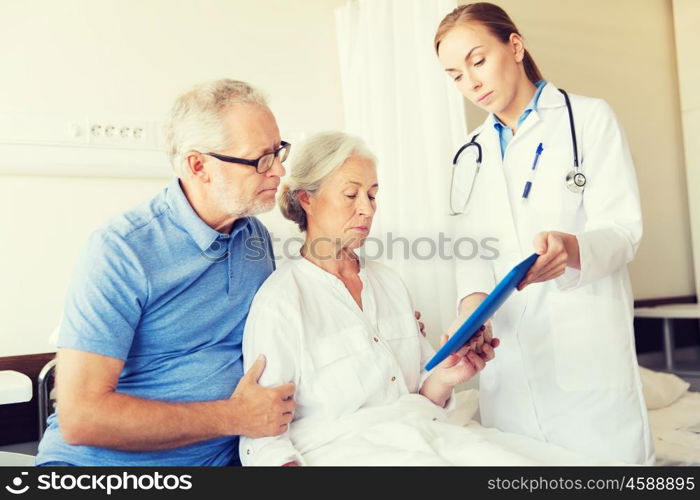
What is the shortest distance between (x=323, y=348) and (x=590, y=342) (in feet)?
2.02

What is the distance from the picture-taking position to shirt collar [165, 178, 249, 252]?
1.35m

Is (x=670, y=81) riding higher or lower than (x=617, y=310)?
higher

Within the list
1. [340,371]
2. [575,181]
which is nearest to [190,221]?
Answer: [340,371]

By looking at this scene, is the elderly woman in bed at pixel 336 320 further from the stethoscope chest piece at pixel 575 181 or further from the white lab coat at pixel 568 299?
the stethoscope chest piece at pixel 575 181

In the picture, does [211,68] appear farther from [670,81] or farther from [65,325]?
[670,81]

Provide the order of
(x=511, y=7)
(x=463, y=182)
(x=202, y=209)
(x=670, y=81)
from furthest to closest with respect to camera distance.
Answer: (x=670, y=81) → (x=511, y=7) → (x=463, y=182) → (x=202, y=209)

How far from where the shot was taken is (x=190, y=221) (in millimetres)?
1356

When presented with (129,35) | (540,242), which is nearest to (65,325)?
(540,242)

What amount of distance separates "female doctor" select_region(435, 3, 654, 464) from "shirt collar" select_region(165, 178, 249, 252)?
2.06 feet

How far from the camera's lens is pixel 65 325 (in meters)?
1.20

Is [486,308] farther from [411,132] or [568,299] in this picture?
[411,132]

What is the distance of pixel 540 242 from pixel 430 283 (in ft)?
3.28
